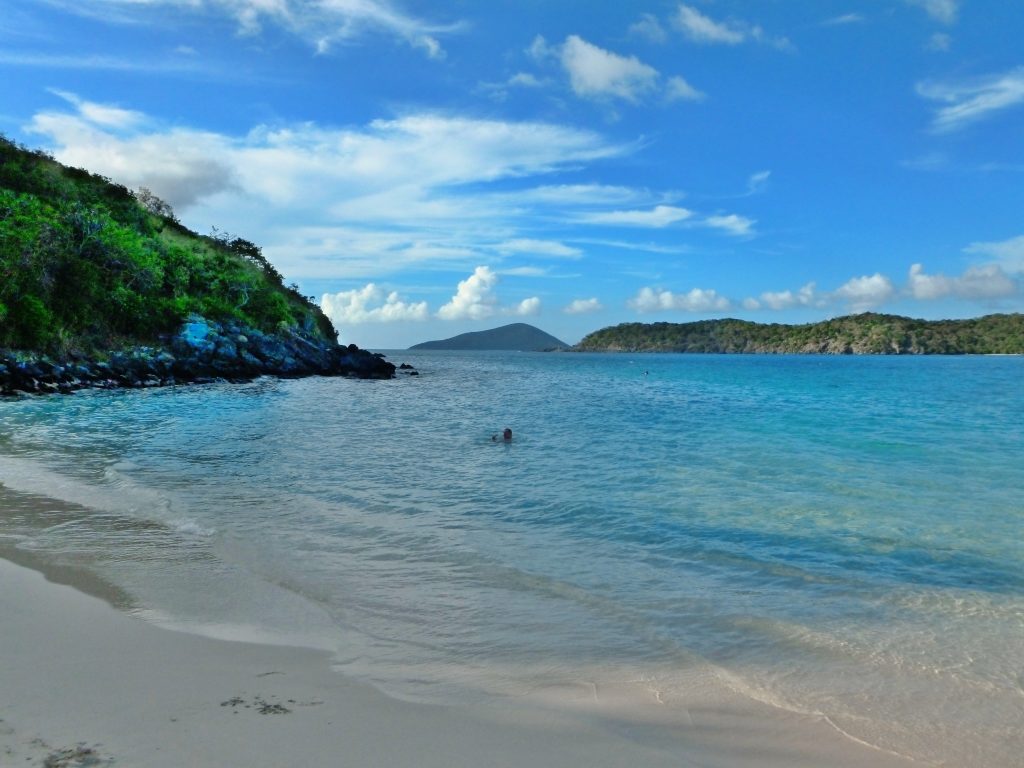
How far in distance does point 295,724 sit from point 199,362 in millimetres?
43844

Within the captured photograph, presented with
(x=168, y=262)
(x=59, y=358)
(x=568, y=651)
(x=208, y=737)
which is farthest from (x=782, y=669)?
(x=168, y=262)

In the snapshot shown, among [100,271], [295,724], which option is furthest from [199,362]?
[295,724]

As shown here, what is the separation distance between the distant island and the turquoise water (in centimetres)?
1689

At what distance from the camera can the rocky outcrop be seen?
2998 cm

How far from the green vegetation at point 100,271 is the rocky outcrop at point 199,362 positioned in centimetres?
156

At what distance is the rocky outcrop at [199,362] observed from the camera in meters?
30.0

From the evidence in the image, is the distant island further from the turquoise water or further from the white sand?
the white sand

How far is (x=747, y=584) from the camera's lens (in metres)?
7.55

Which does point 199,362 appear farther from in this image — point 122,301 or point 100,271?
point 100,271

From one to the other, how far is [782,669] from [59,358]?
124 ft

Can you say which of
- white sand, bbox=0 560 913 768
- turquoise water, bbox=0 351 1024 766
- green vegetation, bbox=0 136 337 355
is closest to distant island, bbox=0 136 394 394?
green vegetation, bbox=0 136 337 355

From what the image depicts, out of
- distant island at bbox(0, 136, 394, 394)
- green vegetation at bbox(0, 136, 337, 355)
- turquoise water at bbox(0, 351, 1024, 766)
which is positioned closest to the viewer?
turquoise water at bbox(0, 351, 1024, 766)

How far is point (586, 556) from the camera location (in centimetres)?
858

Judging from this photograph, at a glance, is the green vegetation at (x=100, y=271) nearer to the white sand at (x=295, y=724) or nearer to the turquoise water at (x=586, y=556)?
the turquoise water at (x=586, y=556)
